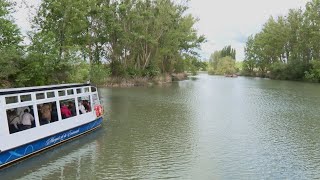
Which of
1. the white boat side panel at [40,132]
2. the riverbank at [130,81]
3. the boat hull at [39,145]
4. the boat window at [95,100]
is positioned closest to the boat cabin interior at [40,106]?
the white boat side panel at [40,132]

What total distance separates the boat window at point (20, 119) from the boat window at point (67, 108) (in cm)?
218

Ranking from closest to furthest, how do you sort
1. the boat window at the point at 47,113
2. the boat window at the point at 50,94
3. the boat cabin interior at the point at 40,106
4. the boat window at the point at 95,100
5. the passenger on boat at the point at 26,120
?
the boat cabin interior at the point at 40,106 < the passenger on boat at the point at 26,120 < the boat window at the point at 47,113 < the boat window at the point at 50,94 < the boat window at the point at 95,100

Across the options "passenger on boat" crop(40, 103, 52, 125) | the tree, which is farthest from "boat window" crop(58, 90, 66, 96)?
the tree

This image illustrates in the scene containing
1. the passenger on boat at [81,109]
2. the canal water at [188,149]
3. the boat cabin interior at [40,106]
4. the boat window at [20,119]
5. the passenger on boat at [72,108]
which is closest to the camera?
the canal water at [188,149]

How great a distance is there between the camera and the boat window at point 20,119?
12.4 metres

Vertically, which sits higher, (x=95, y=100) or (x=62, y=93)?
(x=62, y=93)

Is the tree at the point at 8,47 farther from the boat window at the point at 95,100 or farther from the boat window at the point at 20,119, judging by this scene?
the boat window at the point at 20,119

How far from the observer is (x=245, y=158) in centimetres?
1375

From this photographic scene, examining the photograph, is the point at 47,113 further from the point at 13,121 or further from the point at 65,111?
the point at 13,121

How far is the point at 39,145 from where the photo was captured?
44.1 ft

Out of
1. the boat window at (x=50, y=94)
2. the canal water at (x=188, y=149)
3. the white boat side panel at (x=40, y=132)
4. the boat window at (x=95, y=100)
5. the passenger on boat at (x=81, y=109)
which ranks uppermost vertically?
the boat window at (x=50, y=94)

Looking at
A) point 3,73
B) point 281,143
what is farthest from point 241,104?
point 3,73

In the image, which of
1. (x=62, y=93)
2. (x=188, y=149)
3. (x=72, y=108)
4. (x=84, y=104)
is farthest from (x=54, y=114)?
(x=188, y=149)

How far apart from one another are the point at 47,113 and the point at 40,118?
476mm
